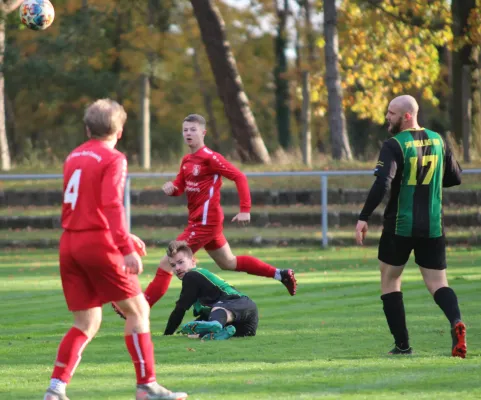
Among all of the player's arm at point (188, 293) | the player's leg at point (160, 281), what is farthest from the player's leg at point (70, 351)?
the player's leg at point (160, 281)

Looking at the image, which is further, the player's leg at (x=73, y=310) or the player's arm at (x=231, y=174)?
the player's arm at (x=231, y=174)

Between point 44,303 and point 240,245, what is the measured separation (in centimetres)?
960

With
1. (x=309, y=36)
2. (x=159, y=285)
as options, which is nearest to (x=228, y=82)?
(x=309, y=36)

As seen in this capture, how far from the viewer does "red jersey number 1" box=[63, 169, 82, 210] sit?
6.52 meters

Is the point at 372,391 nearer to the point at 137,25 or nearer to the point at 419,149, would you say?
the point at 419,149

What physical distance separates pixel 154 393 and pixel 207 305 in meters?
3.27

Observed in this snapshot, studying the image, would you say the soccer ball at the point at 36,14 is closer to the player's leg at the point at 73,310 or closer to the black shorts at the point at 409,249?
the black shorts at the point at 409,249

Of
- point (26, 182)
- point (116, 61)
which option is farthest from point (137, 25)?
point (26, 182)

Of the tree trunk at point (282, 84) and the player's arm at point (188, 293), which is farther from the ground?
the tree trunk at point (282, 84)

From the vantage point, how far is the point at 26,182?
25.5 m

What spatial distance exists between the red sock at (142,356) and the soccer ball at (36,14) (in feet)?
30.7

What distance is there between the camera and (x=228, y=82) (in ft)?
96.5

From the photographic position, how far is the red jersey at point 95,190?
21.0 ft

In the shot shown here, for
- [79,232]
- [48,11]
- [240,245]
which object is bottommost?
[240,245]
